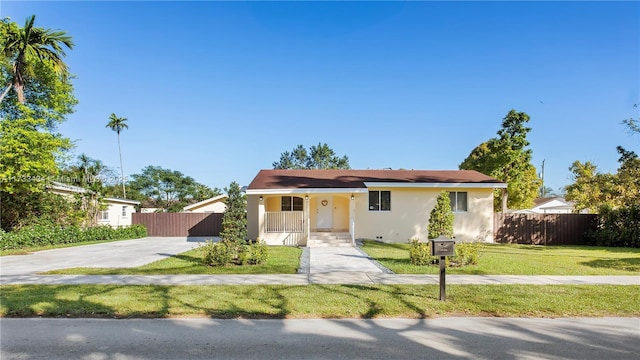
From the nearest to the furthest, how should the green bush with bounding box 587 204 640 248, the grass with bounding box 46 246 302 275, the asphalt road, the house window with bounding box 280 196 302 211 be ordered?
the asphalt road < the grass with bounding box 46 246 302 275 < the green bush with bounding box 587 204 640 248 < the house window with bounding box 280 196 302 211

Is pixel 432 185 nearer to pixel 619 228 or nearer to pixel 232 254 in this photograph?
pixel 619 228

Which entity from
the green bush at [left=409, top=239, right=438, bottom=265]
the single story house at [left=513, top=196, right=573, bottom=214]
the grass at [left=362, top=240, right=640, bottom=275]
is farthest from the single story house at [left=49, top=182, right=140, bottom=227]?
the single story house at [left=513, top=196, right=573, bottom=214]

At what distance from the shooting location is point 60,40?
18312 millimetres

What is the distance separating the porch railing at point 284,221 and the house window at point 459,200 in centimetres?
795

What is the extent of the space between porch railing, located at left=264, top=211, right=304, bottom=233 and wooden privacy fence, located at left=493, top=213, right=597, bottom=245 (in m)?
10.7

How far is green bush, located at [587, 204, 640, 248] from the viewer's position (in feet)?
59.1

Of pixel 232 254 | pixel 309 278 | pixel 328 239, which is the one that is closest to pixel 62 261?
pixel 232 254

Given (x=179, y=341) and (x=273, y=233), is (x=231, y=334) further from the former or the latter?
(x=273, y=233)

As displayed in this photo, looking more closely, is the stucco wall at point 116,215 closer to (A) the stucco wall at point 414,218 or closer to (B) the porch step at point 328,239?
(B) the porch step at point 328,239

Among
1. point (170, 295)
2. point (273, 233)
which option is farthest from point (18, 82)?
point (170, 295)

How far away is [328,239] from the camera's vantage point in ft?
53.3

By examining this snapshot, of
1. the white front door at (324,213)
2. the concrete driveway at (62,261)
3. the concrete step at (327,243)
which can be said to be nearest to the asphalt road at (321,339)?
the concrete driveway at (62,261)

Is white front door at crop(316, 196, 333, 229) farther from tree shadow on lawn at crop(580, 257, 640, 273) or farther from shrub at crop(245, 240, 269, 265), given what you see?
tree shadow on lawn at crop(580, 257, 640, 273)

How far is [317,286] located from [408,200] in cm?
1213
